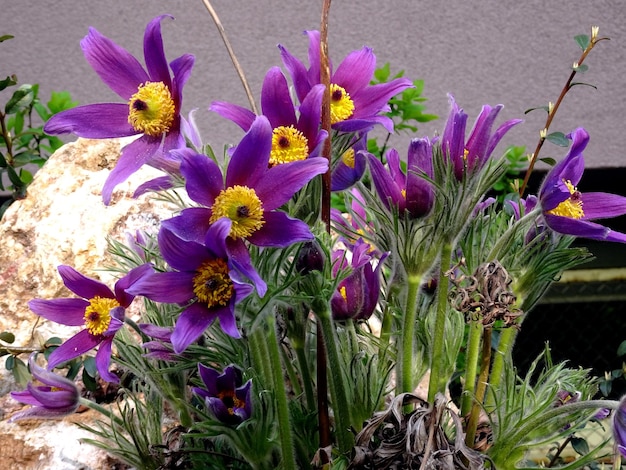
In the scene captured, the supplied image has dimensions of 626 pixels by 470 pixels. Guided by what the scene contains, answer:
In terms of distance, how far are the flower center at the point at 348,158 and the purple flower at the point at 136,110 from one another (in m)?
0.16

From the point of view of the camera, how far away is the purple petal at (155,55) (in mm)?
587

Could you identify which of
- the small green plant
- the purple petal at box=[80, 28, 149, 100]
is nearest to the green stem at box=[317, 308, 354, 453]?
the purple petal at box=[80, 28, 149, 100]

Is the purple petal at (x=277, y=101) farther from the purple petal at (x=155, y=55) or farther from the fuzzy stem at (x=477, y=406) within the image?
the fuzzy stem at (x=477, y=406)

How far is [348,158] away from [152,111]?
0.61 feet

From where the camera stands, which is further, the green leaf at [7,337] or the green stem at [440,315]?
the green leaf at [7,337]

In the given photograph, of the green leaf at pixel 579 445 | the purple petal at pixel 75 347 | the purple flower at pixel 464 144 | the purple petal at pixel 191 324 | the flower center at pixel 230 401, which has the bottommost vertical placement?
the green leaf at pixel 579 445

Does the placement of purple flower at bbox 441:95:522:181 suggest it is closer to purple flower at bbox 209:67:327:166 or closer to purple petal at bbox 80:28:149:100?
purple flower at bbox 209:67:327:166

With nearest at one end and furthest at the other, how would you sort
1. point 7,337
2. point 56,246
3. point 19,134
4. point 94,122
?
point 94,122 < point 7,337 < point 56,246 < point 19,134

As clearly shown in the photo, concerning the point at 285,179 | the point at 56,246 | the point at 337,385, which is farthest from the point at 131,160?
the point at 56,246

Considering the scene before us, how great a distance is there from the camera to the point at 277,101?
0.61m

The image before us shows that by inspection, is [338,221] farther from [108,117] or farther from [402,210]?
[108,117]

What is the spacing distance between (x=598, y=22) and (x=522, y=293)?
1895 mm

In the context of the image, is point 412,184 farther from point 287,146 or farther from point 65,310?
point 65,310

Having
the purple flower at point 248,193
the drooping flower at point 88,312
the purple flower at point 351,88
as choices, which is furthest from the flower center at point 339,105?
the drooping flower at point 88,312
